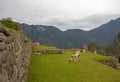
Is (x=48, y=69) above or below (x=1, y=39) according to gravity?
below

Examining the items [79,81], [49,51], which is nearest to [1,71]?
[79,81]

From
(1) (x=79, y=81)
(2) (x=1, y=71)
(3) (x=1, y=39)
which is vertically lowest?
(1) (x=79, y=81)

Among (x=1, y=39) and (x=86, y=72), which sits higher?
(x=1, y=39)

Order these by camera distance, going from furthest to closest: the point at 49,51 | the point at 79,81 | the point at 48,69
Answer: the point at 49,51 < the point at 48,69 < the point at 79,81

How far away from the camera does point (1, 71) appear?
8.93m

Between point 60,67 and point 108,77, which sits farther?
point 60,67

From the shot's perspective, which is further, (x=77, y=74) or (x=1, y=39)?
(x=77, y=74)

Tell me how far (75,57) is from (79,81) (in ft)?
41.2

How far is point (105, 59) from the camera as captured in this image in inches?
1756

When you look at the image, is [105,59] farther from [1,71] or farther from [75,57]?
[1,71]

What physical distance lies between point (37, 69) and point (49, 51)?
19.3m

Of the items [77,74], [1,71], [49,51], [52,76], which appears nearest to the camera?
[1,71]

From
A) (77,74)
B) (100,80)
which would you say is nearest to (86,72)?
(77,74)

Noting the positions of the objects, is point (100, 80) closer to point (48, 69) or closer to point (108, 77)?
point (108, 77)
